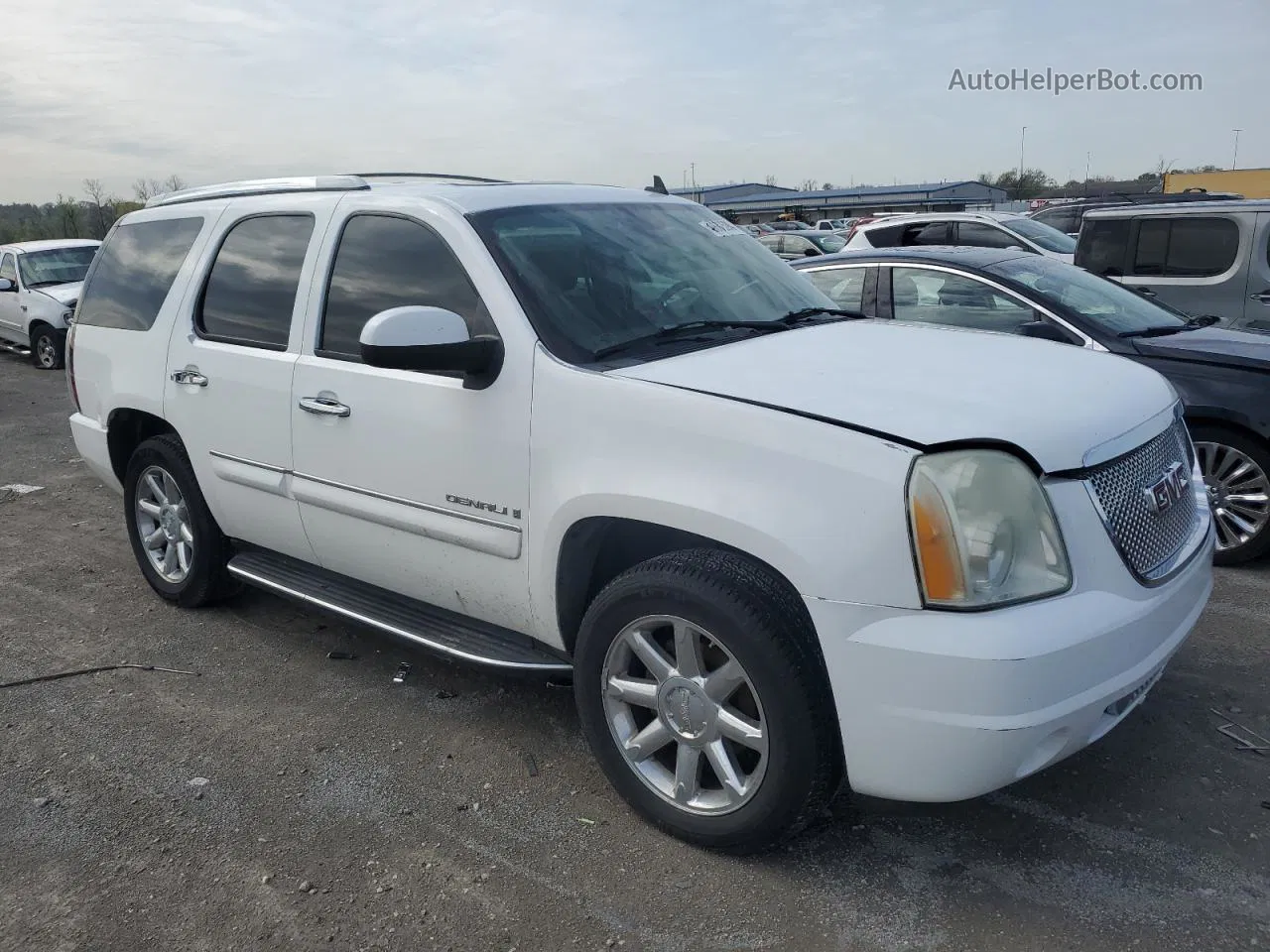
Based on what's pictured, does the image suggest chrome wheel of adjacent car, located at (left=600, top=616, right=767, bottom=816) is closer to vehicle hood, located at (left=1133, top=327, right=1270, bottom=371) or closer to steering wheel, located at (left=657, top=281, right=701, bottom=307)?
steering wheel, located at (left=657, top=281, right=701, bottom=307)

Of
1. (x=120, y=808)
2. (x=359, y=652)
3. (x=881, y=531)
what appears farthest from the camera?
(x=359, y=652)

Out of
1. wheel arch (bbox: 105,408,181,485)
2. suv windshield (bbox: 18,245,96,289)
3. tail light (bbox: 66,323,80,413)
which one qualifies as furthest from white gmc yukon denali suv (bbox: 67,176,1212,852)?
suv windshield (bbox: 18,245,96,289)

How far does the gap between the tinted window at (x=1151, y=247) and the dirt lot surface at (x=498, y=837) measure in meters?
4.57

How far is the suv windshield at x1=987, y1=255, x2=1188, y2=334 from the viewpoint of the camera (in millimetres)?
5664

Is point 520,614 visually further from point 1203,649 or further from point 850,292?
point 850,292

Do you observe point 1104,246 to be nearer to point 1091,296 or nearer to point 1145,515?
point 1091,296

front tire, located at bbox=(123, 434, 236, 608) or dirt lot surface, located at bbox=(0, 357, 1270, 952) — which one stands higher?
front tire, located at bbox=(123, 434, 236, 608)

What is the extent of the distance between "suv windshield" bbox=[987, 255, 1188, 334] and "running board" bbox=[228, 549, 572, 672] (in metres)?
3.80

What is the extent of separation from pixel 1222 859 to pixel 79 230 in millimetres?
45594

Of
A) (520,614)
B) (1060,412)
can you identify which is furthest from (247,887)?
(1060,412)

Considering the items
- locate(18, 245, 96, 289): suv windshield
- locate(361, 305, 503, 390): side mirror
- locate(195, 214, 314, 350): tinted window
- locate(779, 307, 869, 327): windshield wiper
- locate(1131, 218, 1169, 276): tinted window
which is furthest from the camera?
locate(18, 245, 96, 289): suv windshield

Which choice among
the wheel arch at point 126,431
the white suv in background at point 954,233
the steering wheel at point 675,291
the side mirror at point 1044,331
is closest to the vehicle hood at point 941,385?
the steering wheel at point 675,291

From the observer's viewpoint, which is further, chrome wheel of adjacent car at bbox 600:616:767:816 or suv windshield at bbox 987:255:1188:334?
suv windshield at bbox 987:255:1188:334

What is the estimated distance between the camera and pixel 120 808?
3326 millimetres
